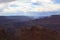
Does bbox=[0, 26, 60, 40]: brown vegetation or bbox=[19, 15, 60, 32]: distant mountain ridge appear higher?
bbox=[19, 15, 60, 32]: distant mountain ridge

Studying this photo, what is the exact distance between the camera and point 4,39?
40.7 inches

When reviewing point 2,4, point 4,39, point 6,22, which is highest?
point 2,4

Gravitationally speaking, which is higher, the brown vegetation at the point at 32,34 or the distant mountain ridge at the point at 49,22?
the distant mountain ridge at the point at 49,22

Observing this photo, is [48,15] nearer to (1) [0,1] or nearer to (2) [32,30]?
(2) [32,30]

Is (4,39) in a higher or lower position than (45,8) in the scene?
lower

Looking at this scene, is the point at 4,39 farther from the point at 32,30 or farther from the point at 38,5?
the point at 38,5

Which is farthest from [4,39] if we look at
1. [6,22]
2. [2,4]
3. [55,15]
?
[55,15]

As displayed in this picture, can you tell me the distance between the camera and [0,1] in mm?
1073

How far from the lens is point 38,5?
102cm

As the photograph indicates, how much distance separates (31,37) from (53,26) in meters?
0.15

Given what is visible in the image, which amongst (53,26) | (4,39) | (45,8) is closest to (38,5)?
(45,8)

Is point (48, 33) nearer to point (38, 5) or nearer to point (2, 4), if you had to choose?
point (38, 5)

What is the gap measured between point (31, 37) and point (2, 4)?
273mm

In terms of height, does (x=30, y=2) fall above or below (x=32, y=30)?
above
